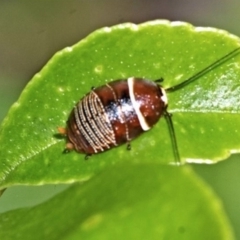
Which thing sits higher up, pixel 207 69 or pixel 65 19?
pixel 207 69

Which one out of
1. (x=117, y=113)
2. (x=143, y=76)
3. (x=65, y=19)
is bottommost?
(x=65, y=19)

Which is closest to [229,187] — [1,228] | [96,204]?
[1,228]

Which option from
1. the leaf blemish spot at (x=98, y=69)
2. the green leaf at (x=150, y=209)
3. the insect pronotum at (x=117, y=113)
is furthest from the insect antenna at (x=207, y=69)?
the green leaf at (x=150, y=209)

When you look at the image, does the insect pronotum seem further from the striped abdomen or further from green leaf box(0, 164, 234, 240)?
green leaf box(0, 164, 234, 240)

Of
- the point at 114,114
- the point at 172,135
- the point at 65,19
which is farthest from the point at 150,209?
the point at 65,19

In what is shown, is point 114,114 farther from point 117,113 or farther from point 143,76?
point 143,76

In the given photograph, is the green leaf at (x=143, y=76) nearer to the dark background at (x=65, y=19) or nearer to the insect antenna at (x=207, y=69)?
the insect antenna at (x=207, y=69)
